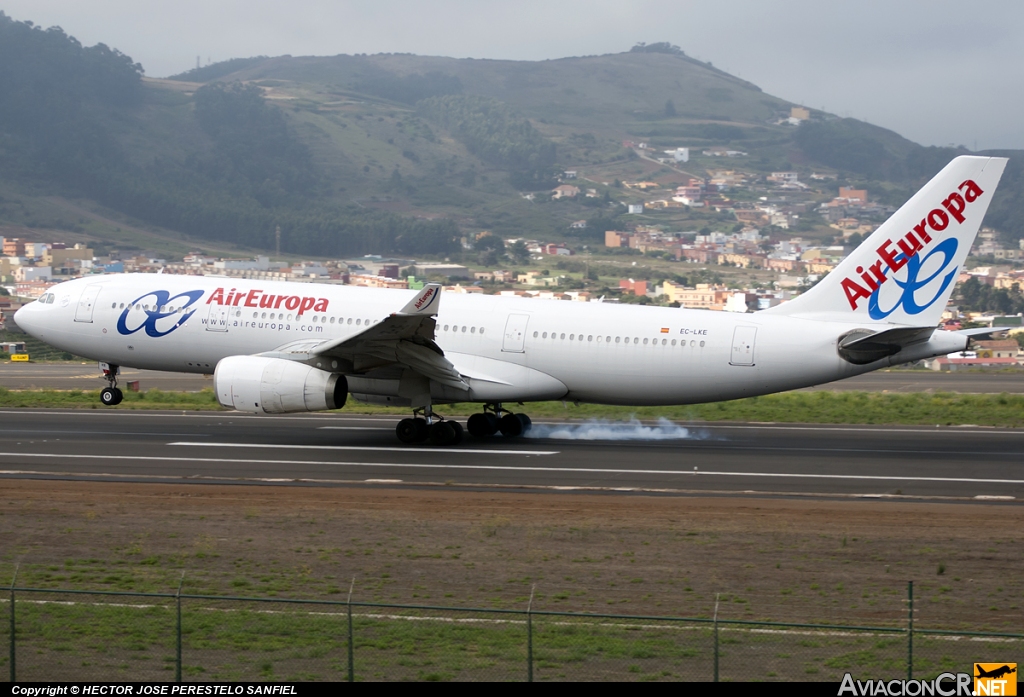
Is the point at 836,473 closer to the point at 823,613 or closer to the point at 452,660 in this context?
the point at 823,613

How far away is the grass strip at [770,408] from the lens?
41.0m

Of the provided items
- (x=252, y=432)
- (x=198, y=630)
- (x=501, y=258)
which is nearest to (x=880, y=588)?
(x=198, y=630)

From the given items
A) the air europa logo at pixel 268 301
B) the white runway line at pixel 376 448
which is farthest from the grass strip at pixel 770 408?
the white runway line at pixel 376 448

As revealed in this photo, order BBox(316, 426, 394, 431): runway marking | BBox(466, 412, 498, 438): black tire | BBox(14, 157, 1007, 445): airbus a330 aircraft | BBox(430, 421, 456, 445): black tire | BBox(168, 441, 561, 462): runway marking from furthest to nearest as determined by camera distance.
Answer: BBox(316, 426, 394, 431): runway marking, BBox(466, 412, 498, 438): black tire, BBox(430, 421, 456, 445): black tire, BBox(168, 441, 561, 462): runway marking, BBox(14, 157, 1007, 445): airbus a330 aircraft

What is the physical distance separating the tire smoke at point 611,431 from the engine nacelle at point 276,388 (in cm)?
705

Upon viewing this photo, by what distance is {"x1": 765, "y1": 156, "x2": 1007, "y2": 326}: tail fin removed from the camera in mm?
30828

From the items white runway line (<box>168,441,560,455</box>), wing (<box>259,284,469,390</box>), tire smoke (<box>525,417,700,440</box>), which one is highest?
wing (<box>259,284,469,390</box>)

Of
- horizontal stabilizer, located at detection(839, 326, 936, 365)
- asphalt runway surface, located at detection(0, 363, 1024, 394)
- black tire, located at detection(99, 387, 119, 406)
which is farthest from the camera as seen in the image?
asphalt runway surface, located at detection(0, 363, 1024, 394)

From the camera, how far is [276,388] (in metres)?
31.2

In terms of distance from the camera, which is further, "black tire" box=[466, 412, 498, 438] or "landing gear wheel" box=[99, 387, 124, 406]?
"landing gear wheel" box=[99, 387, 124, 406]

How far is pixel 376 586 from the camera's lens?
17.8 m

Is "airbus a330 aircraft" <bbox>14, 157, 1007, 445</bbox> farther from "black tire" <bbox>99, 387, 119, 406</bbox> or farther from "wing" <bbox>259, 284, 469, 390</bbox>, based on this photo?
"black tire" <bbox>99, 387, 119, 406</bbox>

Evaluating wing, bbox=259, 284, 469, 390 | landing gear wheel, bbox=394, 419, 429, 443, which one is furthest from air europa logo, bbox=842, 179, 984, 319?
landing gear wheel, bbox=394, 419, 429, 443

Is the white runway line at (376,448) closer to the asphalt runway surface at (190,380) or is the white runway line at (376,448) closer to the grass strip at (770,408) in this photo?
the grass strip at (770,408)
